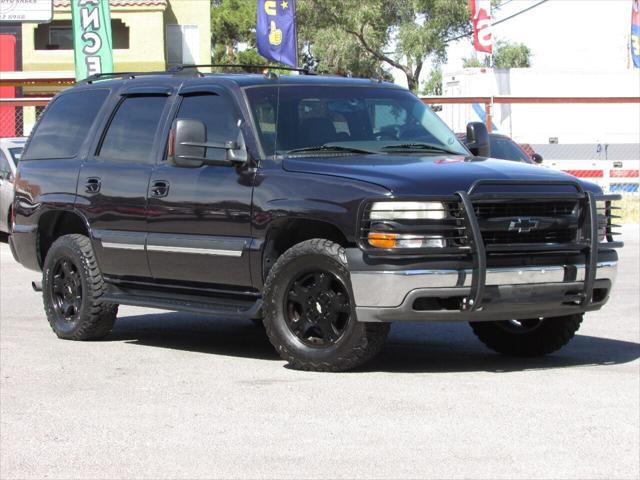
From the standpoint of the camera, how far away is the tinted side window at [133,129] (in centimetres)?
Answer: 984

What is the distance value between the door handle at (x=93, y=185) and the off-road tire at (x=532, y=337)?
2.93 m

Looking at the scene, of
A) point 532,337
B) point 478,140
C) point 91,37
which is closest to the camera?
point 532,337

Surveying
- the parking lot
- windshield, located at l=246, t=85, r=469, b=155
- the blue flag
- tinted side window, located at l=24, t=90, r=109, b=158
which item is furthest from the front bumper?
the blue flag

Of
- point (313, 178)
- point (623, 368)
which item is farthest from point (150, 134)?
point (623, 368)

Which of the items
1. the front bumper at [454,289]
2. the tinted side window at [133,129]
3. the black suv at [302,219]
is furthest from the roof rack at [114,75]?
the front bumper at [454,289]

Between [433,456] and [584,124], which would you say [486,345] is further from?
[584,124]

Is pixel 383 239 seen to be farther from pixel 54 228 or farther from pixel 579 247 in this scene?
pixel 54 228

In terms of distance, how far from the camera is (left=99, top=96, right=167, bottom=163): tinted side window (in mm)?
9844

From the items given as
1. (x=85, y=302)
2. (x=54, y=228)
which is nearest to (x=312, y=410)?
(x=85, y=302)

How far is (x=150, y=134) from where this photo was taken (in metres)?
9.84

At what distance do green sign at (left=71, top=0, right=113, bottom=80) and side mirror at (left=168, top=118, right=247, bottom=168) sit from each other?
1678 centimetres

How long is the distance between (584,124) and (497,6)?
23.6m

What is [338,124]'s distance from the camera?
9203 millimetres

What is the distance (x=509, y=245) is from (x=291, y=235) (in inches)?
58.6
